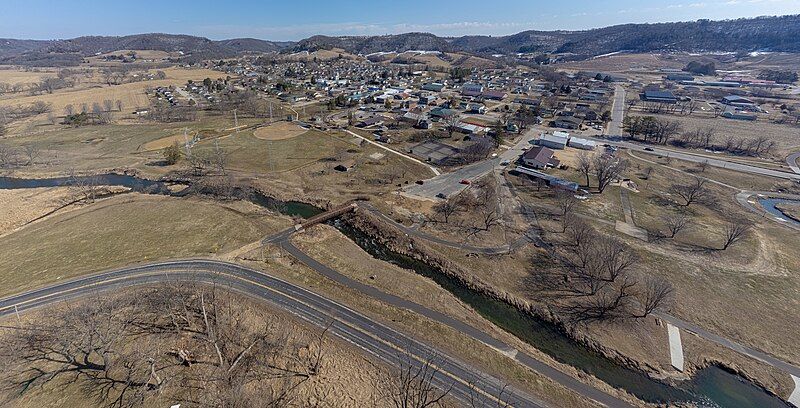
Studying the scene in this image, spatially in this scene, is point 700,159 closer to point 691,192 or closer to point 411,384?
point 691,192

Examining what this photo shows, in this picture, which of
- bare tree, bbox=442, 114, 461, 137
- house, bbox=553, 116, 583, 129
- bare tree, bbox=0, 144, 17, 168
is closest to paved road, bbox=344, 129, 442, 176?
bare tree, bbox=442, 114, 461, 137

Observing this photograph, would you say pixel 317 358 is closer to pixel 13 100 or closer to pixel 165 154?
pixel 165 154

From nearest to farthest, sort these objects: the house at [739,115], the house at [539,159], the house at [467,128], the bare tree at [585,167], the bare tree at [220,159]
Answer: the bare tree at [585,167] → the bare tree at [220,159] → the house at [539,159] → the house at [467,128] → the house at [739,115]

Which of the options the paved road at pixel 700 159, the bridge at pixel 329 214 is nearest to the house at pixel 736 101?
the paved road at pixel 700 159

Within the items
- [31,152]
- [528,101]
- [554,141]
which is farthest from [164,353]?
[528,101]

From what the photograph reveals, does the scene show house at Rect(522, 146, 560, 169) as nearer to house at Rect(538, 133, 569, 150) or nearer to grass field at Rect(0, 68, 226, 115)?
house at Rect(538, 133, 569, 150)

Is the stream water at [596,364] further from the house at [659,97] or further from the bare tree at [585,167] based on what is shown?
the house at [659,97]

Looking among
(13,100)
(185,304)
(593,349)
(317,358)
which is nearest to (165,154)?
(185,304)
